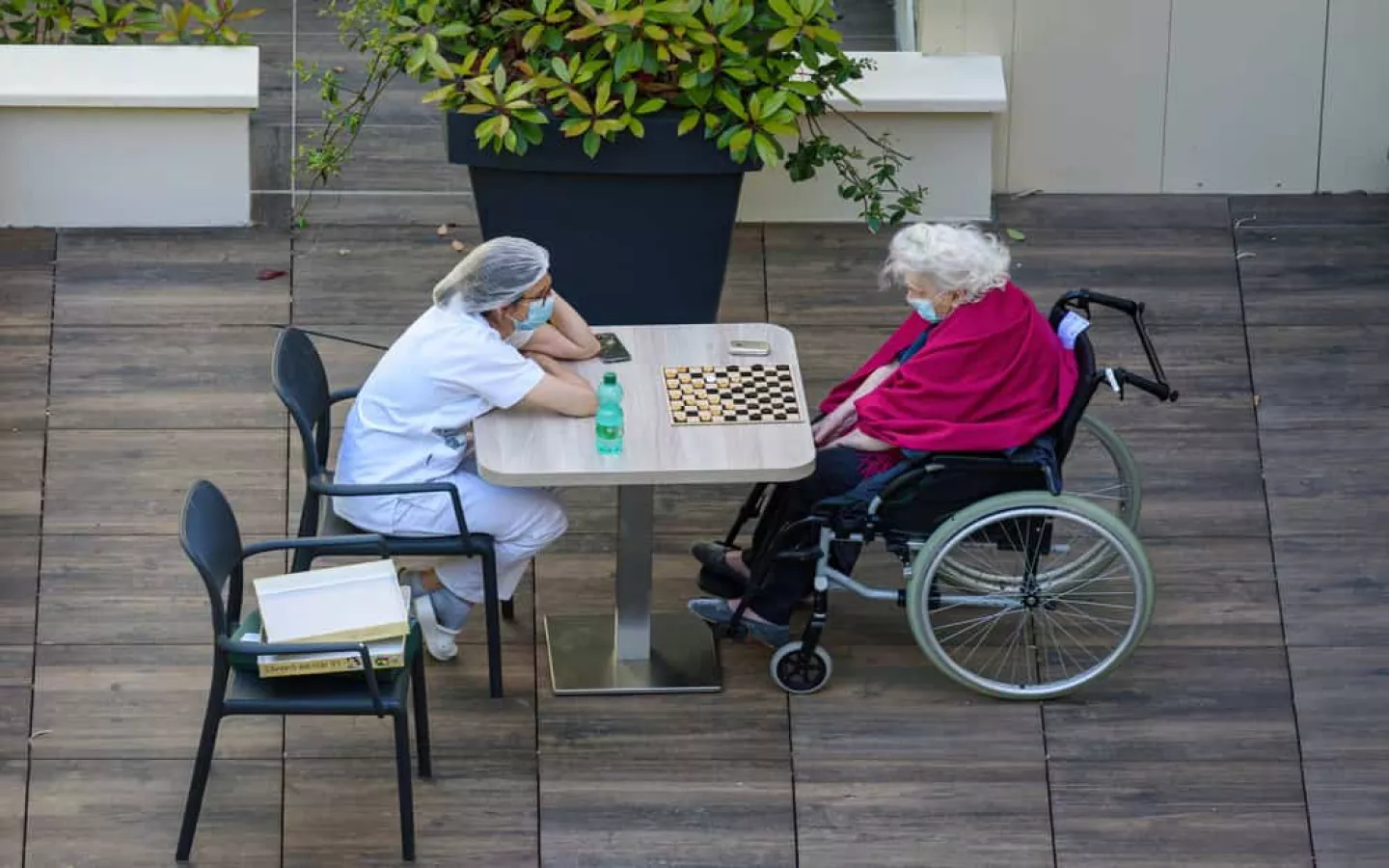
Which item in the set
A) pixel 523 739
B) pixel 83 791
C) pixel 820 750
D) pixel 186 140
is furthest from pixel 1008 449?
pixel 186 140

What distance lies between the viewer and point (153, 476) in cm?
593

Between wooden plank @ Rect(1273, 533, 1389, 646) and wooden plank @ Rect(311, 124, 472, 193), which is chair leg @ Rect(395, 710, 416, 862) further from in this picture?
wooden plank @ Rect(311, 124, 472, 193)

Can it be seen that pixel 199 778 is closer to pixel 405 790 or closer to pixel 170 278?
pixel 405 790

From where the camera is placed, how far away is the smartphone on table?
5312mm

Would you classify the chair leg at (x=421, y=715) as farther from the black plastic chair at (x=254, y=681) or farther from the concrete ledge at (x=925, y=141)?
the concrete ledge at (x=925, y=141)

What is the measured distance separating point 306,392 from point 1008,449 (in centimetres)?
164

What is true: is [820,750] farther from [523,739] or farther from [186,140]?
[186,140]

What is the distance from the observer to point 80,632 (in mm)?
5488

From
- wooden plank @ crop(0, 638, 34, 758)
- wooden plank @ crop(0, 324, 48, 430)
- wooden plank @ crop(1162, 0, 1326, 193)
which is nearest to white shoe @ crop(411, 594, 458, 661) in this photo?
wooden plank @ crop(0, 638, 34, 758)

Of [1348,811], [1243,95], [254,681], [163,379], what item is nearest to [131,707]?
[254,681]

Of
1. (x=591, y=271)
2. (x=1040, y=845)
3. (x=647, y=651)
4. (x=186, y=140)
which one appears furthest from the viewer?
(x=186, y=140)

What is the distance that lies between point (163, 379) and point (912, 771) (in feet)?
8.12

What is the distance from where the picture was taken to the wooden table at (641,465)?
4.88 metres

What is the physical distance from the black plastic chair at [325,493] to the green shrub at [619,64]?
106 cm
